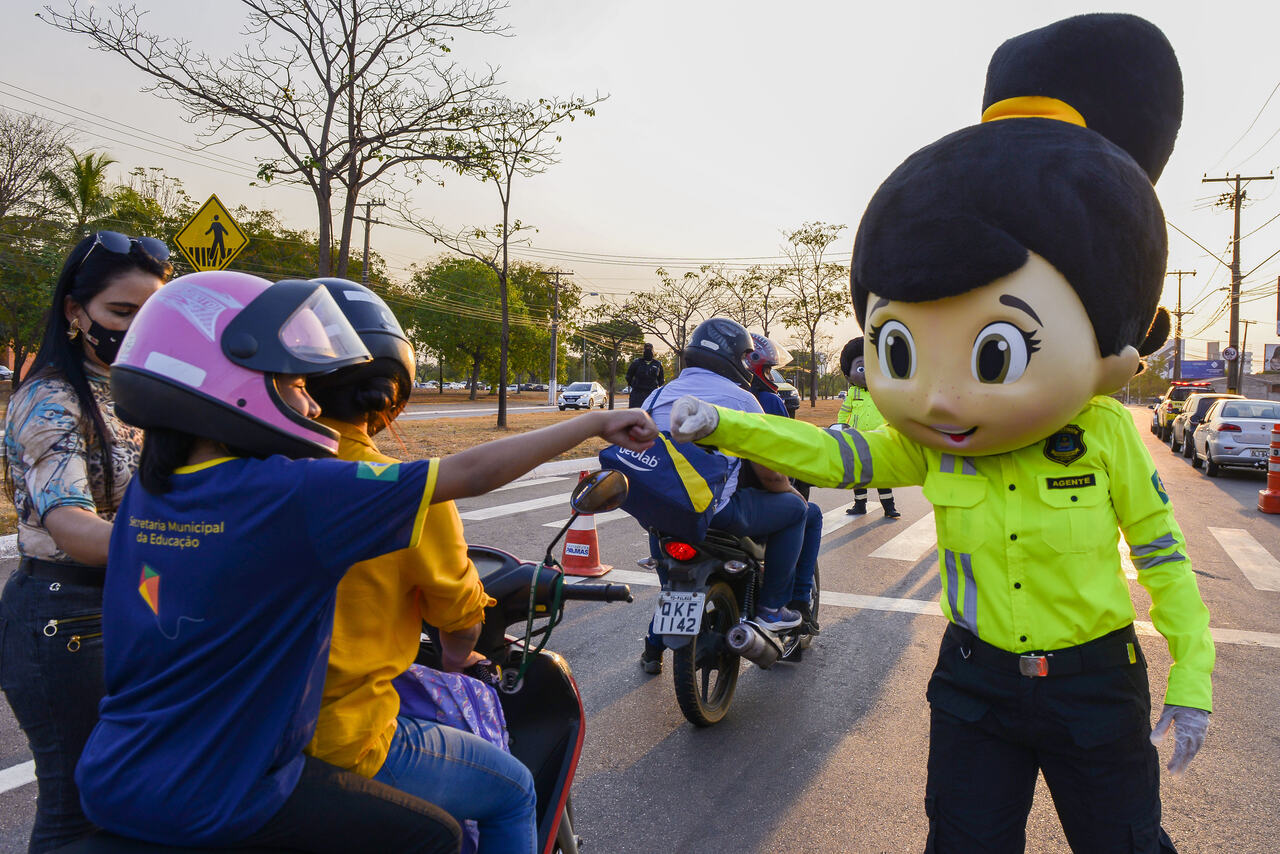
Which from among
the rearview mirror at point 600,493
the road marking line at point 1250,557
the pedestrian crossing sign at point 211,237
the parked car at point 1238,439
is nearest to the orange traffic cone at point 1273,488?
the road marking line at point 1250,557

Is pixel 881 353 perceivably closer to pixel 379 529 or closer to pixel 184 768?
pixel 379 529

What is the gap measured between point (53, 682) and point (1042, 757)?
235cm

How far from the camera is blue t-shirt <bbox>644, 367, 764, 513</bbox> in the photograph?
3.57 meters

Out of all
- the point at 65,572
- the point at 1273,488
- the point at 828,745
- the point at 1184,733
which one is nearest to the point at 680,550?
the point at 828,745

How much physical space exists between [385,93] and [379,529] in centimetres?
1319

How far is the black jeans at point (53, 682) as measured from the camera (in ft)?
6.40

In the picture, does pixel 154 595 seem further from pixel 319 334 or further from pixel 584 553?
pixel 584 553

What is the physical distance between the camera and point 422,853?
1.53 m

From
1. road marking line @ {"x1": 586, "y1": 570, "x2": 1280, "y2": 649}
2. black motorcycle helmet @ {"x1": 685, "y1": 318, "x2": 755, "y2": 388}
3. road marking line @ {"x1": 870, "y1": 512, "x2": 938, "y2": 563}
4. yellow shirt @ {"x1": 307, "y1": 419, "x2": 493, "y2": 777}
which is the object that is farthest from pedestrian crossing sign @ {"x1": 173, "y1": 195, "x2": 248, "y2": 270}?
yellow shirt @ {"x1": 307, "y1": 419, "x2": 493, "y2": 777}

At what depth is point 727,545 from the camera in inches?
158

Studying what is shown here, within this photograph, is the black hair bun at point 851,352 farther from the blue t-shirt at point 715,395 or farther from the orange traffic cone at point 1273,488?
the orange traffic cone at point 1273,488

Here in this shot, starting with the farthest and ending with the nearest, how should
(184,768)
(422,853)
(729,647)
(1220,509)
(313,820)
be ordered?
(1220,509) < (729,647) < (422,853) < (313,820) < (184,768)

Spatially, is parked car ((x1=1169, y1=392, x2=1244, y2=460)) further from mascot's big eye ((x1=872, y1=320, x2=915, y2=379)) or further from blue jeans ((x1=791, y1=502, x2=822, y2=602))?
mascot's big eye ((x1=872, y1=320, x2=915, y2=379))

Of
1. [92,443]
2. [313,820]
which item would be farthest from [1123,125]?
[92,443]
